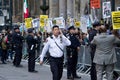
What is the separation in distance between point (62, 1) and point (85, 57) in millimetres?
26526

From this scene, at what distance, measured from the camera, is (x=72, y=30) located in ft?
55.0

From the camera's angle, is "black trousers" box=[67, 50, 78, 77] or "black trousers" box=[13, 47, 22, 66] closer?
"black trousers" box=[67, 50, 78, 77]

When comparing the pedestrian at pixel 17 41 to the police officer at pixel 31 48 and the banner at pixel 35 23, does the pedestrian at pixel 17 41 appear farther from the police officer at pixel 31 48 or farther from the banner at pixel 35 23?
the banner at pixel 35 23

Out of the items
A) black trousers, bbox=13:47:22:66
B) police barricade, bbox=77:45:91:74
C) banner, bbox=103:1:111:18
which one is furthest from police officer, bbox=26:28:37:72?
banner, bbox=103:1:111:18

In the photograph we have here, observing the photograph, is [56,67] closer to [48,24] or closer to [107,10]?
[107,10]

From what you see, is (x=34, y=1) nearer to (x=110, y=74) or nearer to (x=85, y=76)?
(x=85, y=76)

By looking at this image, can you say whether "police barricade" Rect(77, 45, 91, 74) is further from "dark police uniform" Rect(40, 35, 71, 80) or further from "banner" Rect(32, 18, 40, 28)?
"banner" Rect(32, 18, 40, 28)

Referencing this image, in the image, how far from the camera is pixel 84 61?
19516mm

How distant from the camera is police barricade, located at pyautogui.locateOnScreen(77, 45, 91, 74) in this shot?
19.2 m

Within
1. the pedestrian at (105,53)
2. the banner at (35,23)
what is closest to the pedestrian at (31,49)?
the pedestrian at (105,53)

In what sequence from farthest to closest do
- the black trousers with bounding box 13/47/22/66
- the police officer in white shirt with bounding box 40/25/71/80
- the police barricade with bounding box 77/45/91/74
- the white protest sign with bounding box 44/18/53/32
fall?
Result: the white protest sign with bounding box 44/18/53/32 < the black trousers with bounding box 13/47/22/66 < the police barricade with bounding box 77/45/91/74 < the police officer in white shirt with bounding box 40/25/71/80

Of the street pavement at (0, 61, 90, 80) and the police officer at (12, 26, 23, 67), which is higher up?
the police officer at (12, 26, 23, 67)

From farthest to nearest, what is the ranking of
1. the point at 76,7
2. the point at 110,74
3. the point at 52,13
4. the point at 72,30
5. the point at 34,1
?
1. the point at 34,1
2. the point at 52,13
3. the point at 76,7
4. the point at 72,30
5. the point at 110,74

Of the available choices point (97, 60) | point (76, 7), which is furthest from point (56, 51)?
point (76, 7)
